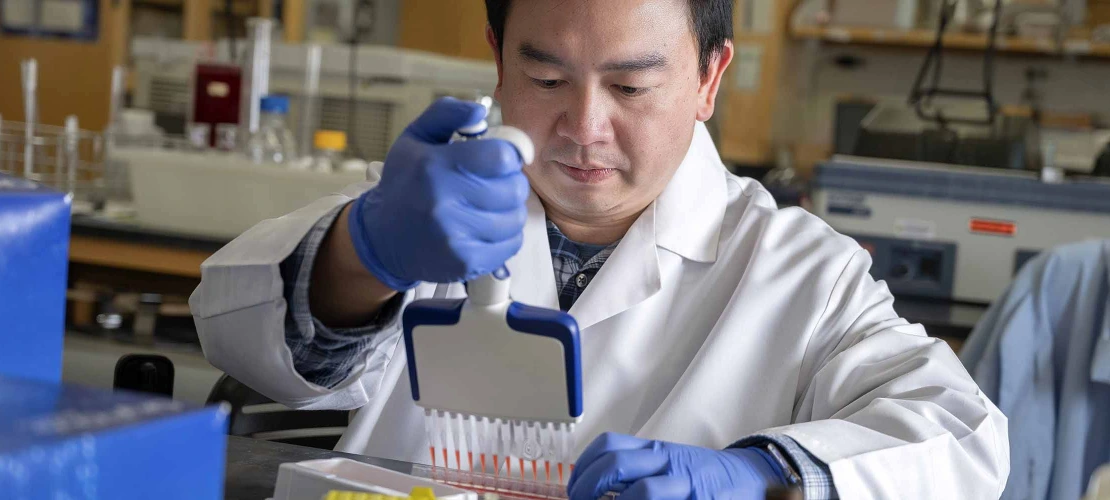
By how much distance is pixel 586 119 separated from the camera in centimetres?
110

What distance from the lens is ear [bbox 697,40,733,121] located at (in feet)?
4.19

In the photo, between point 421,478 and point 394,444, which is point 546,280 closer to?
point 394,444

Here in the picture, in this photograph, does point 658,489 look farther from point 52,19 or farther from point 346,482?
point 52,19

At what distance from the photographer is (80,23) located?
5309 millimetres

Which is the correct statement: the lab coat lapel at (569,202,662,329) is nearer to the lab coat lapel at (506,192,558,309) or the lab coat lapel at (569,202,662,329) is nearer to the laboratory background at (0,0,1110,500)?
the lab coat lapel at (506,192,558,309)

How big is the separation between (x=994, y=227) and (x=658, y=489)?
6.01ft

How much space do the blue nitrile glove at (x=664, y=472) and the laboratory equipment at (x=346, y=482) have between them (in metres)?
0.10

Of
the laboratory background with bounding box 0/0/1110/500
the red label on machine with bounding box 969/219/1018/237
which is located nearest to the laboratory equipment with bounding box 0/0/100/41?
the laboratory background with bounding box 0/0/1110/500

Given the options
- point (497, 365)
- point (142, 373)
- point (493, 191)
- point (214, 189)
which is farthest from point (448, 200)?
point (214, 189)

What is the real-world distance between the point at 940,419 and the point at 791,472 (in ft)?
0.59

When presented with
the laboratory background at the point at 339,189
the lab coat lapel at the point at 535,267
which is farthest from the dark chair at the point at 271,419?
the lab coat lapel at the point at 535,267

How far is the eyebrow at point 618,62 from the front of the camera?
3.63 ft

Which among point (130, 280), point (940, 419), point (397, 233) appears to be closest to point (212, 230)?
point (130, 280)

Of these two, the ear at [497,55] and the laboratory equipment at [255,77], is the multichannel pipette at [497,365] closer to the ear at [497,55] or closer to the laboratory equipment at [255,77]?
the ear at [497,55]
